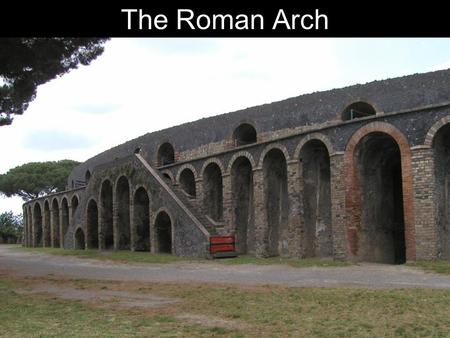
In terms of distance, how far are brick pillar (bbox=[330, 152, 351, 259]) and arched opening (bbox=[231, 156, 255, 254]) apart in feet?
16.5

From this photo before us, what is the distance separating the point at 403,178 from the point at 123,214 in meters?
14.1

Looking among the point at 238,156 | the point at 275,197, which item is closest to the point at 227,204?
the point at 238,156

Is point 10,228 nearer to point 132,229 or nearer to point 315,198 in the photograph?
point 132,229

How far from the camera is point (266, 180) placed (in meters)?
18.6

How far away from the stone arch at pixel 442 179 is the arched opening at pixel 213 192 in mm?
9484

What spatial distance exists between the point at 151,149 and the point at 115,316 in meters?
21.7

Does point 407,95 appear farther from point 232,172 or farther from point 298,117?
point 232,172

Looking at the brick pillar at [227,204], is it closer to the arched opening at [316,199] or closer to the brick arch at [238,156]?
the brick arch at [238,156]

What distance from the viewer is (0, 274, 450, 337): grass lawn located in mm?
6055

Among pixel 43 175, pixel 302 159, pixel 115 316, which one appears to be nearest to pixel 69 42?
pixel 115 316

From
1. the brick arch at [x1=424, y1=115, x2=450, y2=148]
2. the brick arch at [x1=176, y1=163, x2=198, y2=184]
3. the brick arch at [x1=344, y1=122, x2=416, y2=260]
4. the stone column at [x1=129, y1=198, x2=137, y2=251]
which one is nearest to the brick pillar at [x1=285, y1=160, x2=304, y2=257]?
the brick arch at [x1=344, y1=122, x2=416, y2=260]

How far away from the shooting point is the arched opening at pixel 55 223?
35.4 metres

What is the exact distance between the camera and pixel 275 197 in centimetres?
1891

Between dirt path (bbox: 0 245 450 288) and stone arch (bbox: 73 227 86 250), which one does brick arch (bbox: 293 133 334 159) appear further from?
stone arch (bbox: 73 227 86 250)
